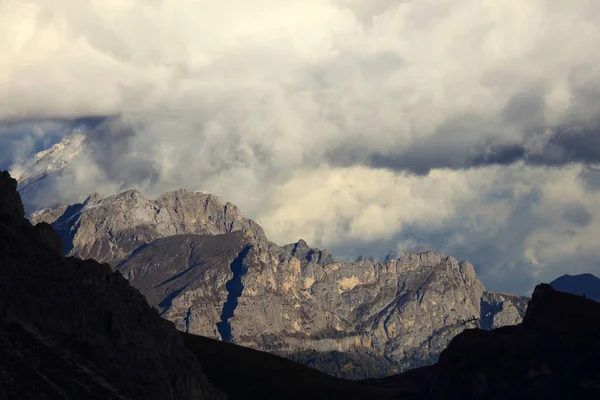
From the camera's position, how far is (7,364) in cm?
19425

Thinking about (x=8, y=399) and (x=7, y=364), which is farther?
(x=7, y=364)

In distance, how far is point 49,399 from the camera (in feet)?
624

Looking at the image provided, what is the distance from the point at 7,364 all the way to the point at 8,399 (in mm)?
16286

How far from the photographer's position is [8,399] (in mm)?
179250

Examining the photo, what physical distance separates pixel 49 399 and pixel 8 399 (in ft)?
39.9

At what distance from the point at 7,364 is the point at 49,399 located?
1240 centimetres
